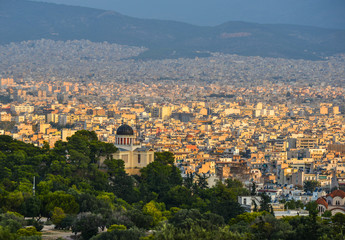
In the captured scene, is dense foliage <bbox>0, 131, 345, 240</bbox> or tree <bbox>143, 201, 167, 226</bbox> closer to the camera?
dense foliage <bbox>0, 131, 345, 240</bbox>

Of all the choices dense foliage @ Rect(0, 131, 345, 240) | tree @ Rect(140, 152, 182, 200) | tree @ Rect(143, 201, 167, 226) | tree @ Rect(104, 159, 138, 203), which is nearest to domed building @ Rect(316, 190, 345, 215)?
dense foliage @ Rect(0, 131, 345, 240)

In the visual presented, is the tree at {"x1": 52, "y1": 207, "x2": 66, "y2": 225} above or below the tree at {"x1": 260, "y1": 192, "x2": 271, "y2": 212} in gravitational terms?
below

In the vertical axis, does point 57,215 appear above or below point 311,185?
below

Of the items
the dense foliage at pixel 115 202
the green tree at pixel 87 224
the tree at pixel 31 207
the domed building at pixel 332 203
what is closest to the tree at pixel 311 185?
the dense foliage at pixel 115 202

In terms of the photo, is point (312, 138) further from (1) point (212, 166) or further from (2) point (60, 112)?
(2) point (60, 112)

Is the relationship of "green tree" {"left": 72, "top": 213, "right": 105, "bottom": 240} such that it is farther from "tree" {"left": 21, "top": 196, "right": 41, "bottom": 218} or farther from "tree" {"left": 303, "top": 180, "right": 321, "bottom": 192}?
"tree" {"left": 303, "top": 180, "right": 321, "bottom": 192}

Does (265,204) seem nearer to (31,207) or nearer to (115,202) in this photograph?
(115,202)

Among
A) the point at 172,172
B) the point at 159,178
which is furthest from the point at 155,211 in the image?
the point at 172,172
